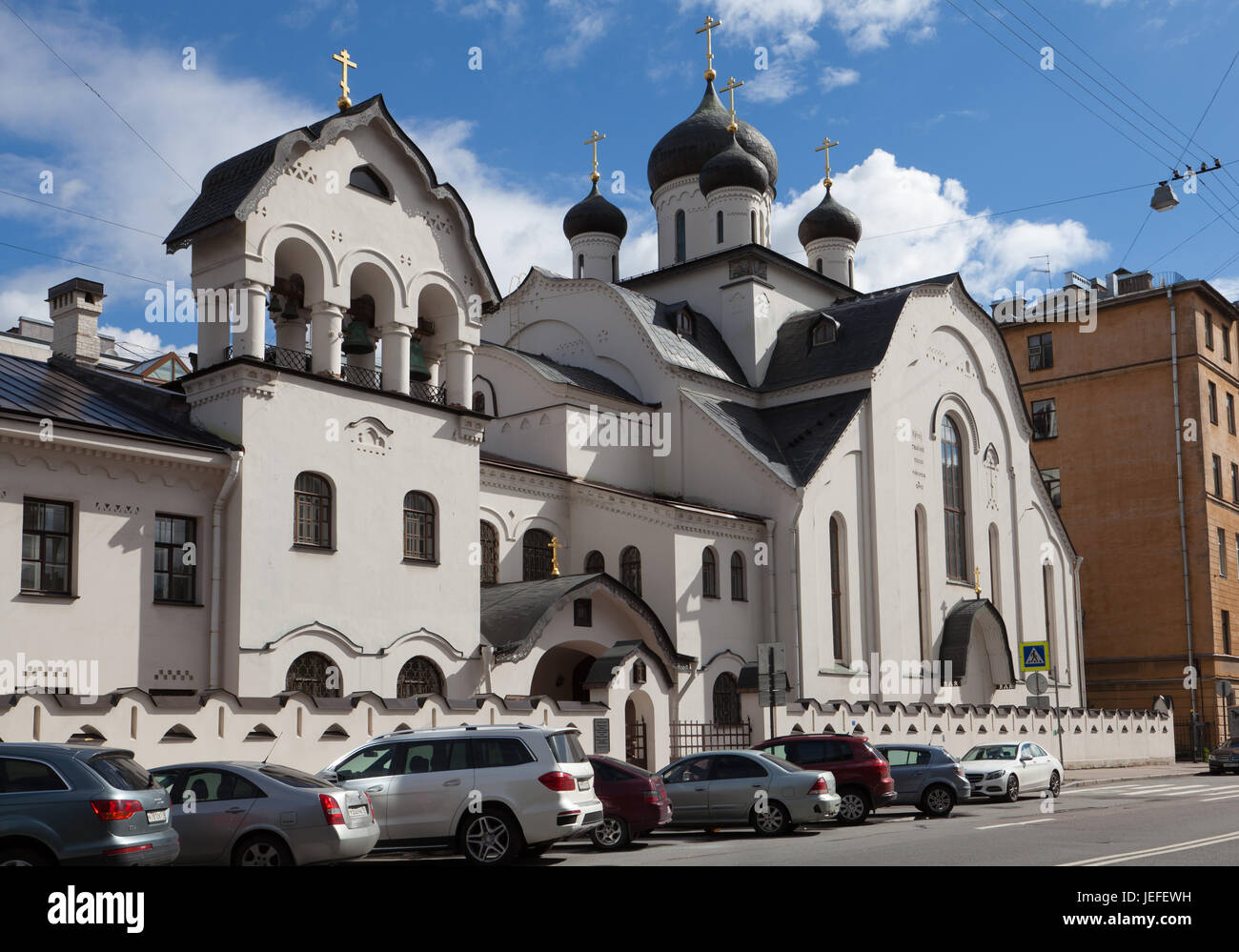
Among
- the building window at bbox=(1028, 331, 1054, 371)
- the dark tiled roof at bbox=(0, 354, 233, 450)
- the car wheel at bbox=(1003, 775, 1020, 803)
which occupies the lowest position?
the car wheel at bbox=(1003, 775, 1020, 803)

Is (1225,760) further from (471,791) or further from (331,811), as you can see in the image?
(331,811)

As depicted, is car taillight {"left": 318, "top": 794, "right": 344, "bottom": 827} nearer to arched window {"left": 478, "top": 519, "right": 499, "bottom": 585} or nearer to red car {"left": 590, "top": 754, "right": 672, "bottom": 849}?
red car {"left": 590, "top": 754, "right": 672, "bottom": 849}

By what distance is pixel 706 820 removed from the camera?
742 inches

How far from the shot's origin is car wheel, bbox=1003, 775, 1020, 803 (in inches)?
988

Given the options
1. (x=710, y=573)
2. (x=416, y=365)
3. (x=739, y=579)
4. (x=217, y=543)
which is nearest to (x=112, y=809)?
(x=217, y=543)

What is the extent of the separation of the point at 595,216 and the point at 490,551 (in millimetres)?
17731

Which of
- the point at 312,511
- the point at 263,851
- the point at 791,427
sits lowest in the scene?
the point at 263,851

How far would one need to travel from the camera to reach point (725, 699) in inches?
1210

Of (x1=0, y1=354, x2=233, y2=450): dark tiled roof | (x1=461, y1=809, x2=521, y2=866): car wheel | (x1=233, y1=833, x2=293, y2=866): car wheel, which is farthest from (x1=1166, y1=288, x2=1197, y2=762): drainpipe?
(x1=233, y1=833, x2=293, y2=866): car wheel

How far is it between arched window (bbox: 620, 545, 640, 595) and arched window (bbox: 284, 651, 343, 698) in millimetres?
10566

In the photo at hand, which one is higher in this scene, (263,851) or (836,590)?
(836,590)
